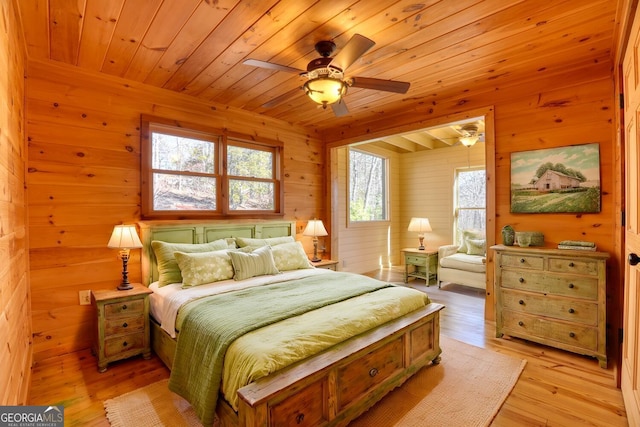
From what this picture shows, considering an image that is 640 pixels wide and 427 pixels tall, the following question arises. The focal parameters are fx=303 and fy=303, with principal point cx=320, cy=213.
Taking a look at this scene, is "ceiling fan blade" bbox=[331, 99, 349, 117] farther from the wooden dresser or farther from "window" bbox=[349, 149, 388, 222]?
"window" bbox=[349, 149, 388, 222]

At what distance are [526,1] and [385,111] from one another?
2167 millimetres

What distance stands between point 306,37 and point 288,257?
7.01 feet

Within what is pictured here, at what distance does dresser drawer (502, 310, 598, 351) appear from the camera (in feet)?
8.25

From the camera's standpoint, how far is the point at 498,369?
2.45m

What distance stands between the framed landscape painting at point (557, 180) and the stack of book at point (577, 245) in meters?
0.31

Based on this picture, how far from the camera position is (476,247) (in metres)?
4.91

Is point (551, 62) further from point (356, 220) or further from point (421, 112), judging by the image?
point (356, 220)

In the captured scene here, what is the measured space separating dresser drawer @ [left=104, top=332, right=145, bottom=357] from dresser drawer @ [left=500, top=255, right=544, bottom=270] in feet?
11.2

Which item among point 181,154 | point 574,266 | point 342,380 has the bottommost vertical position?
point 342,380

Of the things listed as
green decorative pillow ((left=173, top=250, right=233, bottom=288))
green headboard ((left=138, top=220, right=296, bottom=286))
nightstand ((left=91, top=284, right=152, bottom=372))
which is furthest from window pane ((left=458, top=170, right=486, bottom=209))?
nightstand ((left=91, top=284, right=152, bottom=372))

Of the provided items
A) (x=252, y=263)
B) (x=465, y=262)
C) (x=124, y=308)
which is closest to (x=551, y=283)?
(x=465, y=262)

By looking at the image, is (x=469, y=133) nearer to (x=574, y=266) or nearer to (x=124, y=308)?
(x=574, y=266)

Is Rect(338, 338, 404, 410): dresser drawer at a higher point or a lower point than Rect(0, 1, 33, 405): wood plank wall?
lower

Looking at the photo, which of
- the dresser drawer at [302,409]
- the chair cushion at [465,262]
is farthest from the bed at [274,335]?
the chair cushion at [465,262]
